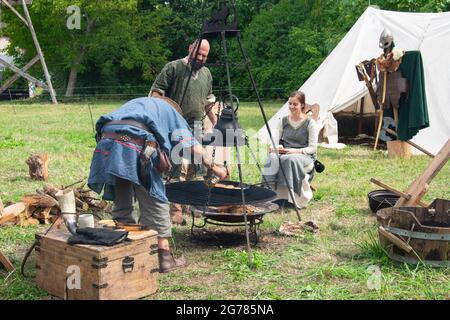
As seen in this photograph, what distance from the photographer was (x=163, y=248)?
4.16m

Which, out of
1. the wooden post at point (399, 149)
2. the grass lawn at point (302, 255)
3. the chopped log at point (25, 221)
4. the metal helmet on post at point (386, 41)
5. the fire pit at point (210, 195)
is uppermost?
the metal helmet on post at point (386, 41)

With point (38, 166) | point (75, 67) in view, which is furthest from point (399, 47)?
point (75, 67)

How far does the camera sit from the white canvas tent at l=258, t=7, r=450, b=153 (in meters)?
9.67

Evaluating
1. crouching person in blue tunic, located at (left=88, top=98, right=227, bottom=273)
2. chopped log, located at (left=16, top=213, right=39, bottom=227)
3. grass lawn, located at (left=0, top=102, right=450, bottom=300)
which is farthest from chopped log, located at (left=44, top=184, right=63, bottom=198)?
crouching person in blue tunic, located at (left=88, top=98, right=227, bottom=273)

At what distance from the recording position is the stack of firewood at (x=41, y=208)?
207 inches

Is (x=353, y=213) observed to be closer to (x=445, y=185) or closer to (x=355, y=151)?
(x=445, y=185)

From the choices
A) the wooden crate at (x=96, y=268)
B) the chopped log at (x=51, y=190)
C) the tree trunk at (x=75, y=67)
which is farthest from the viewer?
the tree trunk at (x=75, y=67)

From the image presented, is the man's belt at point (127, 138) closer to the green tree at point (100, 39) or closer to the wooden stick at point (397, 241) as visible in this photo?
the wooden stick at point (397, 241)

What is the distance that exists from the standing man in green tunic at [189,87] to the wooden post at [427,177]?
209 cm

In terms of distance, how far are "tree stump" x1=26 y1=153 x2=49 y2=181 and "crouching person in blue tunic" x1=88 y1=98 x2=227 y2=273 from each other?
10.7 feet

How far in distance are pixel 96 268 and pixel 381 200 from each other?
319 cm

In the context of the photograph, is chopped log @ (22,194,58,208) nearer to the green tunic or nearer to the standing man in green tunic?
the standing man in green tunic

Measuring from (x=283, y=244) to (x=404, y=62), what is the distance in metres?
5.12

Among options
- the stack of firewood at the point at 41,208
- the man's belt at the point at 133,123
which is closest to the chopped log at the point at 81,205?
the stack of firewood at the point at 41,208
